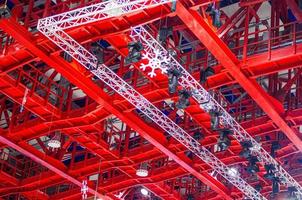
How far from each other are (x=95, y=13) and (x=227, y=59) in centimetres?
481

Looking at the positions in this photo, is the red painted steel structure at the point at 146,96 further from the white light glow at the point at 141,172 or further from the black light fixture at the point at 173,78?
the black light fixture at the point at 173,78

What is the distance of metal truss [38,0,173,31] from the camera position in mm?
18922

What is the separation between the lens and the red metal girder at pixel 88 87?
2136 centimetres

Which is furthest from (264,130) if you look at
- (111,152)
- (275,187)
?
(111,152)

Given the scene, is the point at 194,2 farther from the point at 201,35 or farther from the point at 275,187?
the point at 275,187

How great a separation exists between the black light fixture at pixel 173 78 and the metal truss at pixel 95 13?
3230mm

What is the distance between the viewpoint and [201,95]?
23297 mm

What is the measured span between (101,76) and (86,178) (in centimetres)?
1114

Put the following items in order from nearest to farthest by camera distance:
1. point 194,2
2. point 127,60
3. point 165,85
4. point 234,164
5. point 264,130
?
point 194,2, point 127,60, point 165,85, point 264,130, point 234,164

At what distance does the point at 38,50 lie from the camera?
2208 centimetres

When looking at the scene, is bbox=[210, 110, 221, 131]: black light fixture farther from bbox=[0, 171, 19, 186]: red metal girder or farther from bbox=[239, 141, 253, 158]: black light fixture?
bbox=[0, 171, 19, 186]: red metal girder

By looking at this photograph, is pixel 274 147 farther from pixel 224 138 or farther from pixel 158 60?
pixel 158 60

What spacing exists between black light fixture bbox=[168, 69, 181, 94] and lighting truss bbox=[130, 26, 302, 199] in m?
0.17

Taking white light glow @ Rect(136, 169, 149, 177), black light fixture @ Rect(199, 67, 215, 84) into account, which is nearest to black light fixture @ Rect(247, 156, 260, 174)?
white light glow @ Rect(136, 169, 149, 177)
